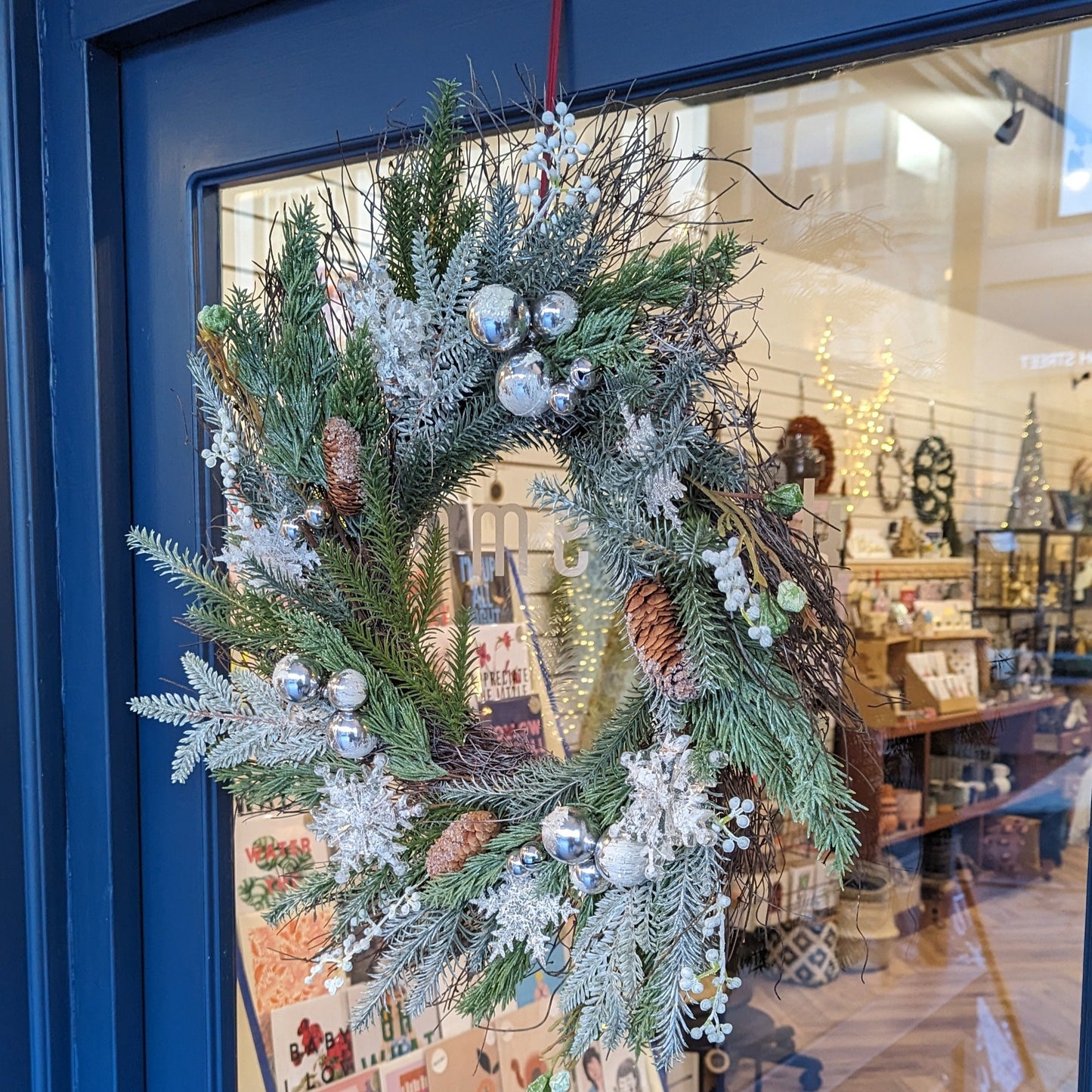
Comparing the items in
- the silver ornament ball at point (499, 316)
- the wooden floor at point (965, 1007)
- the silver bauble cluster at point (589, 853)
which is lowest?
the wooden floor at point (965, 1007)

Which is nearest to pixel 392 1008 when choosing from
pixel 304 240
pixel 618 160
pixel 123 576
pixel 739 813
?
pixel 123 576

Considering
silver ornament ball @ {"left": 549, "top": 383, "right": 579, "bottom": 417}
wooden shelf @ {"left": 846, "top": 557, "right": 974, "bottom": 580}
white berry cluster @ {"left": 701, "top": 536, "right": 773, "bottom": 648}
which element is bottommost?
wooden shelf @ {"left": 846, "top": 557, "right": 974, "bottom": 580}

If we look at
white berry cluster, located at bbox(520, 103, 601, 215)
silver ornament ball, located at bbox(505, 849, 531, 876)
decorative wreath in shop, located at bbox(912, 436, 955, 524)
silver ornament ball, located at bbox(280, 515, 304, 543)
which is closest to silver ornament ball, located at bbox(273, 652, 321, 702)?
silver ornament ball, located at bbox(280, 515, 304, 543)

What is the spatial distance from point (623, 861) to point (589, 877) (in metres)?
0.04

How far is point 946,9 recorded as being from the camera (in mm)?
664

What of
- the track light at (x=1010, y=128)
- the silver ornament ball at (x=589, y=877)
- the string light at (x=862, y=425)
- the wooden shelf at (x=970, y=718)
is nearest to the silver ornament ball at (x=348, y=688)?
the silver ornament ball at (x=589, y=877)

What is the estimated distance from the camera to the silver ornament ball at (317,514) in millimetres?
784

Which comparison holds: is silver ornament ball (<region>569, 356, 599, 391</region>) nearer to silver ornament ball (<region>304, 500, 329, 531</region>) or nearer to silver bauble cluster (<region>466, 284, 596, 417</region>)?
silver bauble cluster (<region>466, 284, 596, 417</region>)

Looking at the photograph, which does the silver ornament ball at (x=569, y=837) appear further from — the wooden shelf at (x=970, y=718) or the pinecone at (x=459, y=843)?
the wooden shelf at (x=970, y=718)

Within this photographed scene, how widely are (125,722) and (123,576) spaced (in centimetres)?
18

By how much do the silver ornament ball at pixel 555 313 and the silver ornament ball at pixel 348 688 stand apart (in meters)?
0.32

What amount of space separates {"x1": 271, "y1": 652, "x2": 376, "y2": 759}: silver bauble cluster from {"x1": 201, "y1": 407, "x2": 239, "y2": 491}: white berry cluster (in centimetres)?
19

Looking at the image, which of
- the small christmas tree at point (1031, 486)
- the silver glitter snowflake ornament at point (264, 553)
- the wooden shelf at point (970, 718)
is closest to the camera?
the silver glitter snowflake ornament at point (264, 553)

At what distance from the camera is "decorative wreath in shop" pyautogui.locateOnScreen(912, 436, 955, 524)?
2211 millimetres
